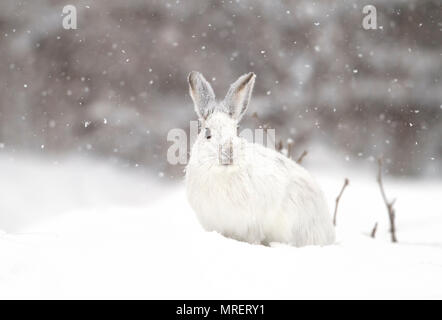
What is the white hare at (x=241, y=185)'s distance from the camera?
182cm

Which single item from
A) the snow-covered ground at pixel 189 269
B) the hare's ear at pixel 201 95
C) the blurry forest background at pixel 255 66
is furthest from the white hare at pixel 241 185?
the blurry forest background at pixel 255 66

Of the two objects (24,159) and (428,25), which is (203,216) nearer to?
(428,25)

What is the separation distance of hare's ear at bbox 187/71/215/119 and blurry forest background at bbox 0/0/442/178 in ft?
7.80

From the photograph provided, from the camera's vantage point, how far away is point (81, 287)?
1.13 meters

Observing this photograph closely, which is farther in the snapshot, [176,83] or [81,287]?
[176,83]

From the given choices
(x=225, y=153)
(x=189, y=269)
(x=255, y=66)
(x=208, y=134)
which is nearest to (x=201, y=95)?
(x=208, y=134)

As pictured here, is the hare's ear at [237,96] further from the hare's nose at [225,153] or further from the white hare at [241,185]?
the hare's nose at [225,153]

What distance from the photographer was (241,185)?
1.83m

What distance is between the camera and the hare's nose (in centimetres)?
175

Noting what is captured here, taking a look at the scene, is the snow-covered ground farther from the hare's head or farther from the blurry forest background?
the blurry forest background

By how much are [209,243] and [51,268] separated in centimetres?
49
